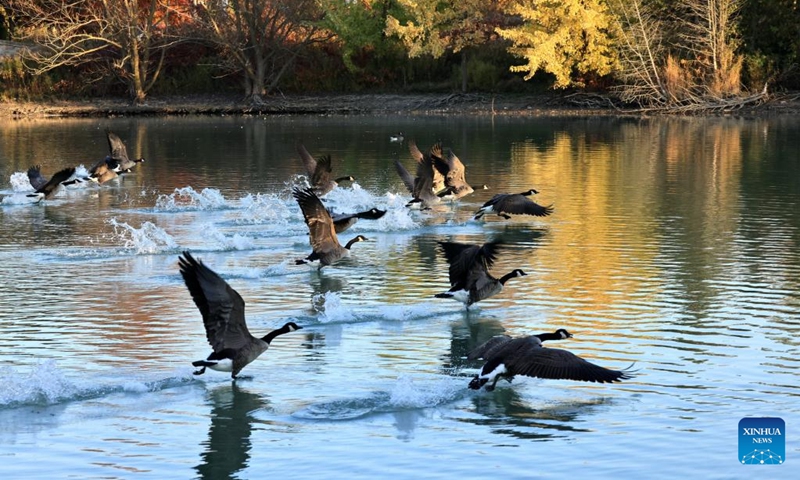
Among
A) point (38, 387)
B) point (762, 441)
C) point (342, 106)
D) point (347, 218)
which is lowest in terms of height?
point (762, 441)

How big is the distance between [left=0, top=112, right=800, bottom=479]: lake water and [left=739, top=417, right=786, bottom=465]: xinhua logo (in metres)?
Result: 0.10

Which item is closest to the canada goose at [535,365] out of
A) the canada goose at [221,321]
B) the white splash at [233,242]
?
the canada goose at [221,321]

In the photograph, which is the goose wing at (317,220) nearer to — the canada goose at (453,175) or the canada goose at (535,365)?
the canada goose at (535,365)

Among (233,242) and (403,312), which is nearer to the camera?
(403,312)

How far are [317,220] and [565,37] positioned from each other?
36916 millimetres

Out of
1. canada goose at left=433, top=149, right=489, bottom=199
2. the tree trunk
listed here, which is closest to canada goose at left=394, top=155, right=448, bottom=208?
canada goose at left=433, top=149, right=489, bottom=199

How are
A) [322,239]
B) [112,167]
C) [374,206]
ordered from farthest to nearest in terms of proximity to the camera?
[112,167] < [374,206] < [322,239]

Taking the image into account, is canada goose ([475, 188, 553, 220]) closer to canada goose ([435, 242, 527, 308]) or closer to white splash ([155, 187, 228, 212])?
white splash ([155, 187, 228, 212])

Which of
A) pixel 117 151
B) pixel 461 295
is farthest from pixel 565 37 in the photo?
pixel 461 295

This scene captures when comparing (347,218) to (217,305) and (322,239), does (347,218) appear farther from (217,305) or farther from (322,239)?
(217,305)

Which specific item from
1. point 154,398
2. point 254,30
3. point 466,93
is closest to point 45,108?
point 254,30

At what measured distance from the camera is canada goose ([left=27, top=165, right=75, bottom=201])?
2391 centimetres

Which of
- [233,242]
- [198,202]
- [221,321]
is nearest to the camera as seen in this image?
[221,321]

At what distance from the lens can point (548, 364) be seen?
1017 centimetres
